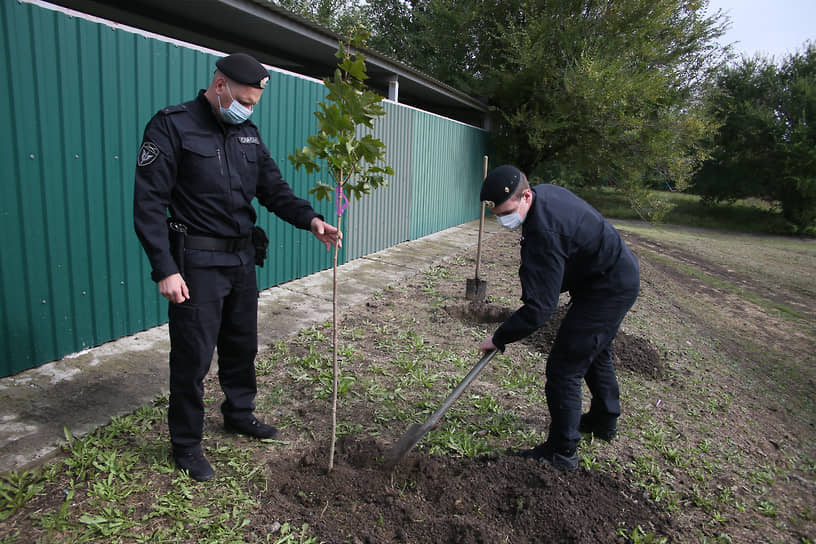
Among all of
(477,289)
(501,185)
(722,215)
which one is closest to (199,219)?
(501,185)

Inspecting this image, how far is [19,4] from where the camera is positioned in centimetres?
311

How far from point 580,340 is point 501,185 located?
37.1 inches

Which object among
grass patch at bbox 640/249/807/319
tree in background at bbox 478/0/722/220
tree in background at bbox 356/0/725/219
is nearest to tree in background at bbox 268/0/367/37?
tree in background at bbox 356/0/725/219

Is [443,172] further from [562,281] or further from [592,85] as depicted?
[562,281]

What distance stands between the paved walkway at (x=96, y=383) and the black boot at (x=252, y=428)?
67 cm

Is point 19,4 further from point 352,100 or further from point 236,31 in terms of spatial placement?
point 236,31

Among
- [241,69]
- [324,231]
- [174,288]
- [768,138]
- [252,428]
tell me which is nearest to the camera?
[174,288]

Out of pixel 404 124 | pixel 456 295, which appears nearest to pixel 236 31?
pixel 404 124

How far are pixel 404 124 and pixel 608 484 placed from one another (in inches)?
283

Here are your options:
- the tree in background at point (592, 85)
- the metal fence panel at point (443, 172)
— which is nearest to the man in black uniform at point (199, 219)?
the metal fence panel at point (443, 172)

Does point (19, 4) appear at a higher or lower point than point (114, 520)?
higher

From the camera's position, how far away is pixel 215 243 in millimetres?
2498

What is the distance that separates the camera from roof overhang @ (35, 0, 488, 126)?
5.52 m

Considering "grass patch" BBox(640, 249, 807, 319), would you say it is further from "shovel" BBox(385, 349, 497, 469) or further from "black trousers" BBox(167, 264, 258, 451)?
"black trousers" BBox(167, 264, 258, 451)
